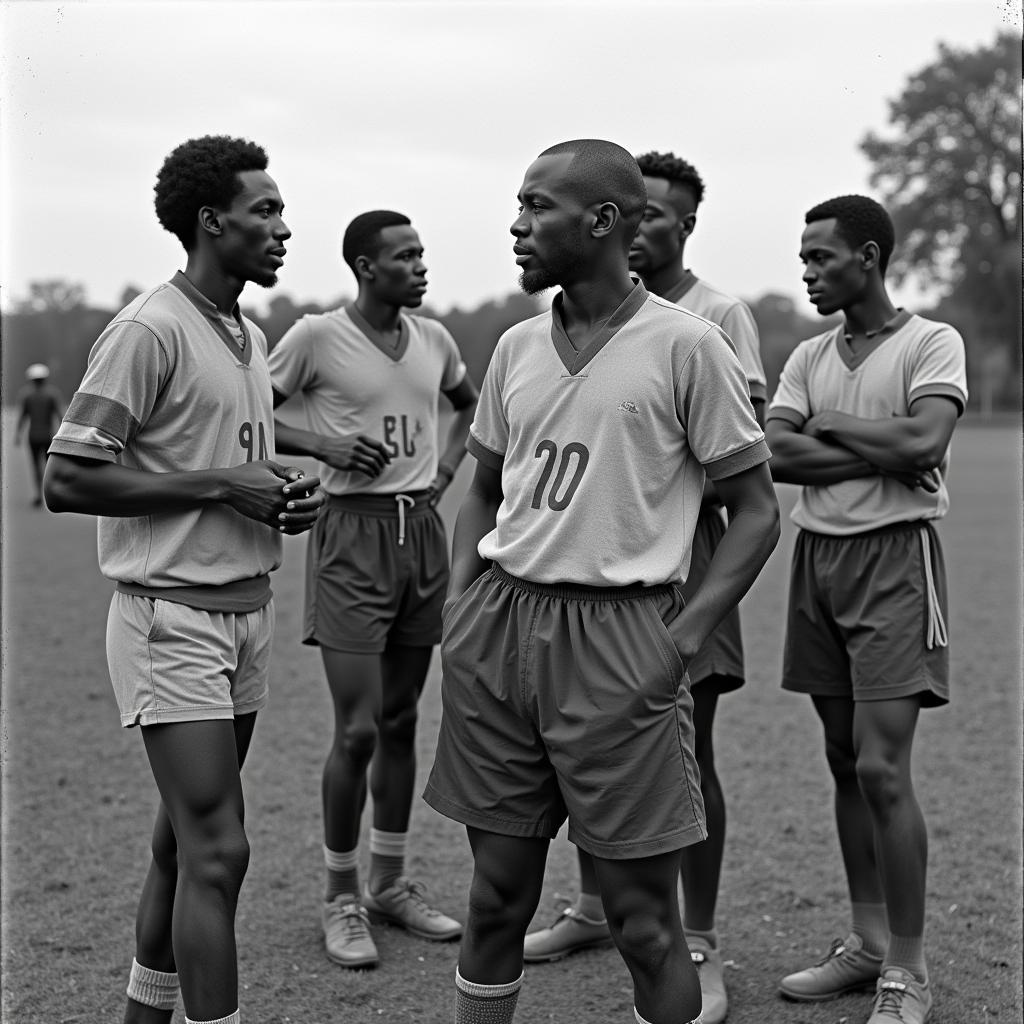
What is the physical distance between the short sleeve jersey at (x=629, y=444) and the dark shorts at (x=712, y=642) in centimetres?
124

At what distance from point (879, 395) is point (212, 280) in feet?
7.26

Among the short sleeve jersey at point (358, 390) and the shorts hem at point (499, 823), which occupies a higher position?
the short sleeve jersey at point (358, 390)

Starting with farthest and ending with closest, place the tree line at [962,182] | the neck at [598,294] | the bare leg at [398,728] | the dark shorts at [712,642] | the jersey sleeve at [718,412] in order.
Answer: the tree line at [962,182] < the bare leg at [398,728] < the dark shorts at [712,642] < the neck at [598,294] < the jersey sleeve at [718,412]

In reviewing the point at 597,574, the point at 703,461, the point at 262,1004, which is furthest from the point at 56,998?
the point at 703,461

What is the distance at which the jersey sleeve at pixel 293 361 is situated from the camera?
5.03 metres

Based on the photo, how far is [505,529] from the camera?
322 centimetres

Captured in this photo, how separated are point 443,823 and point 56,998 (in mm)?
2285

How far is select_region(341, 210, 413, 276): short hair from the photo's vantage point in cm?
505

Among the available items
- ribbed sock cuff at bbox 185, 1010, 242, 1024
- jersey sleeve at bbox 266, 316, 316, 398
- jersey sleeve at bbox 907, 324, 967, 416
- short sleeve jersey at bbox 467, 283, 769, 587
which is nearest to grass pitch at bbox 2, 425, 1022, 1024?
ribbed sock cuff at bbox 185, 1010, 242, 1024

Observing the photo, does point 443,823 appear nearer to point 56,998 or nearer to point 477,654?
point 56,998

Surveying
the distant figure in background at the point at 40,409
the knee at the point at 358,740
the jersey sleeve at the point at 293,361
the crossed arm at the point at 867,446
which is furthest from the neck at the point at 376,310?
the distant figure in background at the point at 40,409

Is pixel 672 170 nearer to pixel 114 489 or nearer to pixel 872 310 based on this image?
pixel 872 310

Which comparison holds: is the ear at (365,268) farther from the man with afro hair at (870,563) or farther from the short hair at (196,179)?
the man with afro hair at (870,563)

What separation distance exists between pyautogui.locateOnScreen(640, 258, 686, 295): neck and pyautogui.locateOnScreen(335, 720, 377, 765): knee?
1.95m
